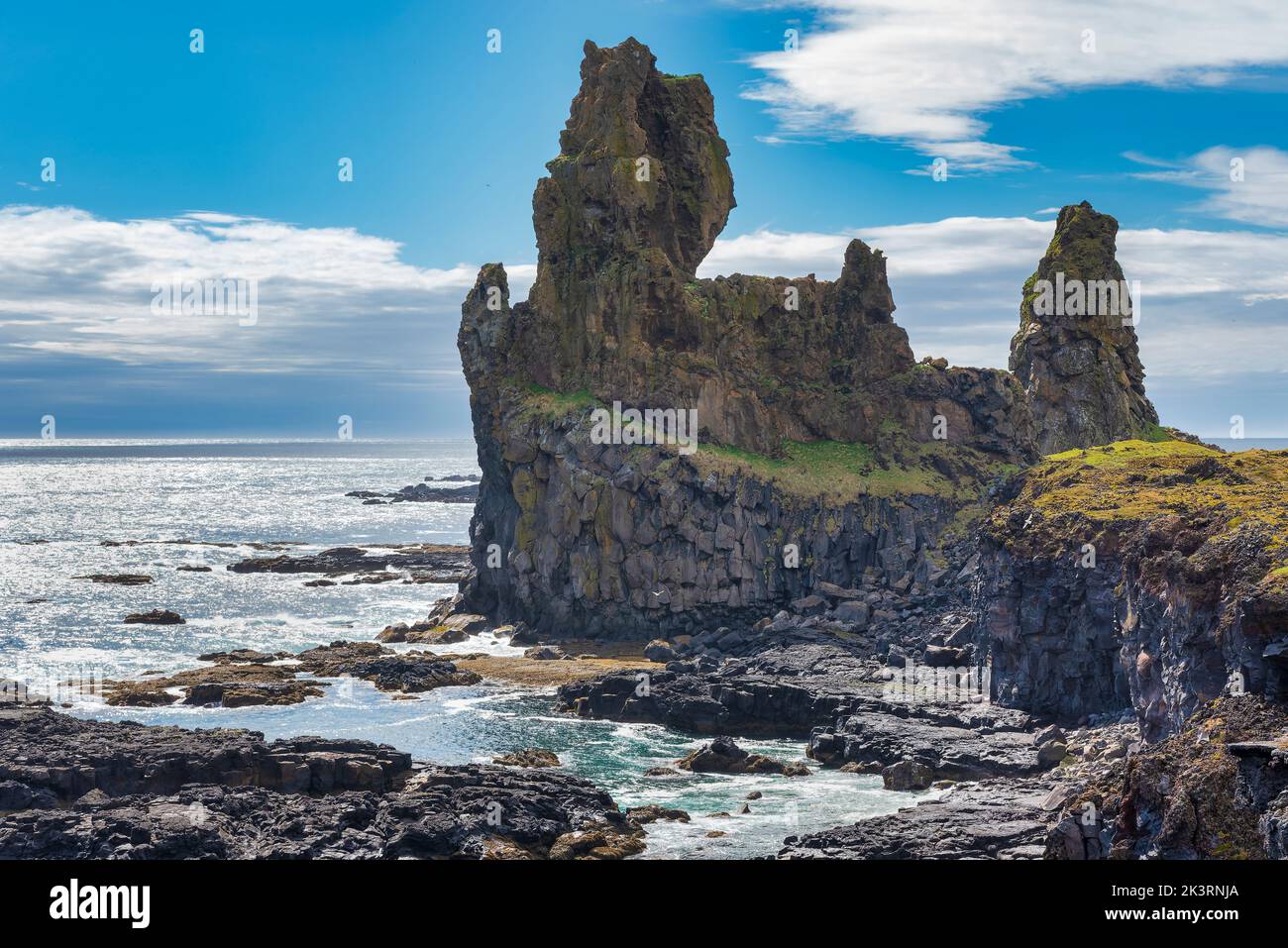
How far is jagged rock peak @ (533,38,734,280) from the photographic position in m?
101

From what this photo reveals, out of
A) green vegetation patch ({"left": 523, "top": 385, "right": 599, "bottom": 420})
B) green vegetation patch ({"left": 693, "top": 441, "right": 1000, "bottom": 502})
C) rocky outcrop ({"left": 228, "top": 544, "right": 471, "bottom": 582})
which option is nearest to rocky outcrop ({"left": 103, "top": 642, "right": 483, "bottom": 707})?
green vegetation patch ({"left": 523, "top": 385, "right": 599, "bottom": 420})

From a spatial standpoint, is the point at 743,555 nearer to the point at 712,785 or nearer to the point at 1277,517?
the point at 712,785

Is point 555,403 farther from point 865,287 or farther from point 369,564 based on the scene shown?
point 369,564

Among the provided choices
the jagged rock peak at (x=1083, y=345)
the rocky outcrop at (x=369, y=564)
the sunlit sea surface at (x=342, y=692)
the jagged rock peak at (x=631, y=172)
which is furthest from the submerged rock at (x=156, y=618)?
the jagged rock peak at (x=1083, y=345)

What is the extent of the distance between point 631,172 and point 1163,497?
55.9 meters

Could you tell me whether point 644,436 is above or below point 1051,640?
above

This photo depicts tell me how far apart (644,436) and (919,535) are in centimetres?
2176

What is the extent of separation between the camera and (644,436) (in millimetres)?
95500

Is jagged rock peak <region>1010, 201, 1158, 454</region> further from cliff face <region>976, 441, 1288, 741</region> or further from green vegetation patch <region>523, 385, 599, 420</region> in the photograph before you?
green vegetation patch <region>523, 385, 599, 420</region>

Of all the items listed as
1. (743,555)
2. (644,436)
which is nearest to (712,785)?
(743,555)

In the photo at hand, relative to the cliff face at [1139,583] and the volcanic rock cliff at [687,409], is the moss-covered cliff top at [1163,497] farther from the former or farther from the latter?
the volcanic rock cliff at [687,409]
